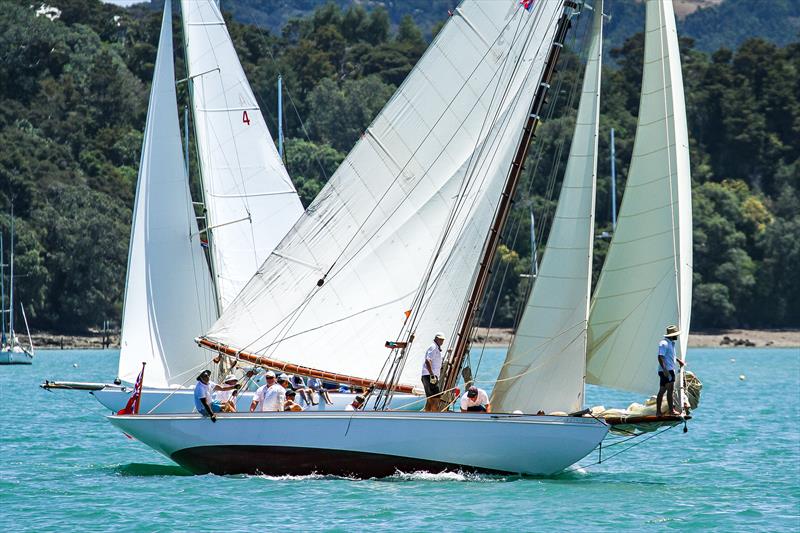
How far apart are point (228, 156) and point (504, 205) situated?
13462 millimetres

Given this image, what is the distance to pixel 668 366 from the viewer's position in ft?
81.0

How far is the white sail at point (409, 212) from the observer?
2770 cm

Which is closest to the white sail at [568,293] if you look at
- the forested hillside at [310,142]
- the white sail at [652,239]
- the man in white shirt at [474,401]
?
the white sail at [652,239]

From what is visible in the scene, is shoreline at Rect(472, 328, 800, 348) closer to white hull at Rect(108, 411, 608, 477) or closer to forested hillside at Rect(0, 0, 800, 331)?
forested hillside at Rect(0, 0, 800, 331)

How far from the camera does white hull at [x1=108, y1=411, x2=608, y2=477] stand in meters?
25.6

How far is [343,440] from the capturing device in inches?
1025

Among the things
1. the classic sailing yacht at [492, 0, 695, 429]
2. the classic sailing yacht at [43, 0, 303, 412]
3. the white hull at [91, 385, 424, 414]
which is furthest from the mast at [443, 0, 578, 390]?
the white hull at [91, 385, 424, 414]

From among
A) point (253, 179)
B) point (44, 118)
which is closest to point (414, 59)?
point (44, 118)

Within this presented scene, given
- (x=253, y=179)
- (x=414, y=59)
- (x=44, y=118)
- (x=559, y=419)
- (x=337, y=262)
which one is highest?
(x=414, y=59)

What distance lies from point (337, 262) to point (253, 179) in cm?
1214

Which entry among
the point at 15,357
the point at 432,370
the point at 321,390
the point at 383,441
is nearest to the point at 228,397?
the point at 383,441

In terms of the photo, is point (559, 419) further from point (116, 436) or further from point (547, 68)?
point (116, 436)

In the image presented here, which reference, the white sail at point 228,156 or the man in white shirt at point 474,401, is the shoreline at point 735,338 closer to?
the white sail at point 228,156

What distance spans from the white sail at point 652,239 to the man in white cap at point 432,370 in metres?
2.56
